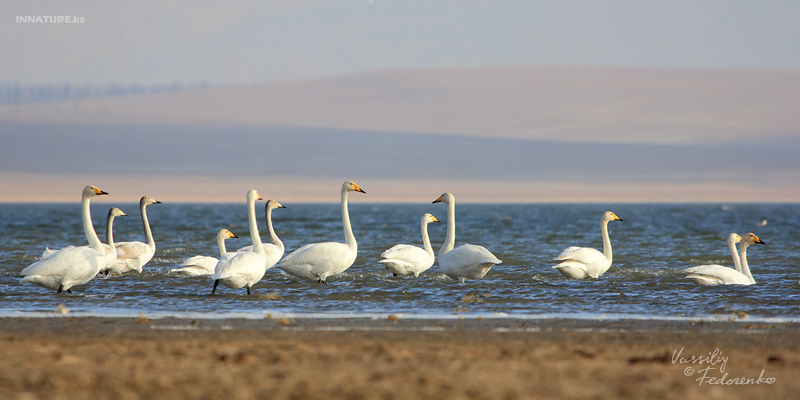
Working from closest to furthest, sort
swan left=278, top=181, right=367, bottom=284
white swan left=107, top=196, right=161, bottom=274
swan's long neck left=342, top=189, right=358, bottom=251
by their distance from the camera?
swan left=278, top=181, right=367, bottom=284
swan's long neck left=342, top=189, right=358, bottom=251
white swan left=107, top=196, right=161, bottom=274

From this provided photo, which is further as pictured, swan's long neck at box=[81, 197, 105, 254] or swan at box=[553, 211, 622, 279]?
swan at box=[553, 211, 622, 279]

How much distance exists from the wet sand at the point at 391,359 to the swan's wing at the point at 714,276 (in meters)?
4.36

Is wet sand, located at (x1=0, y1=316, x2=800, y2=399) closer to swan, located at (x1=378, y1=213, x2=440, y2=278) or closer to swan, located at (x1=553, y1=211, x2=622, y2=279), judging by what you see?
swan, located at (x1=553, y1=211, x2=622, y2=279)

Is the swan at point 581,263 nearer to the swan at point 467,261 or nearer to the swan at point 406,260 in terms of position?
the swan at point 467,261

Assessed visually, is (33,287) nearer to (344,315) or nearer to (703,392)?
(344,315)

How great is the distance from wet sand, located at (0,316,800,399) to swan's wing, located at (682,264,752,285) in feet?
14.3

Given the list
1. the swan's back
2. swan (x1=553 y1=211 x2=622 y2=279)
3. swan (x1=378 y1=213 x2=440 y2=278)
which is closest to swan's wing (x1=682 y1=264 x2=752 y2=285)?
swan (x1=553 y1=211 x2=622 y2=279)

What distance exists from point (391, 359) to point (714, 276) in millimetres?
8669

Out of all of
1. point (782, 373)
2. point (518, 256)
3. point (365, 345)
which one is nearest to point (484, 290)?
point (365, 345)

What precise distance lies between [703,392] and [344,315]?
17.9 ft

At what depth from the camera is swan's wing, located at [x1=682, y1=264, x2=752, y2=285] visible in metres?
13.0

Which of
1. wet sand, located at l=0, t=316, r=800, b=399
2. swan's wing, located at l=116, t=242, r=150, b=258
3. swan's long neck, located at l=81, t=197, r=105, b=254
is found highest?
swan's long neck, located at l=81, t=197, r=105, b=254

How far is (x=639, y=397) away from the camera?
4727 mm

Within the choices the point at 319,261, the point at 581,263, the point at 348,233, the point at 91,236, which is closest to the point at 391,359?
the point at 319,261
